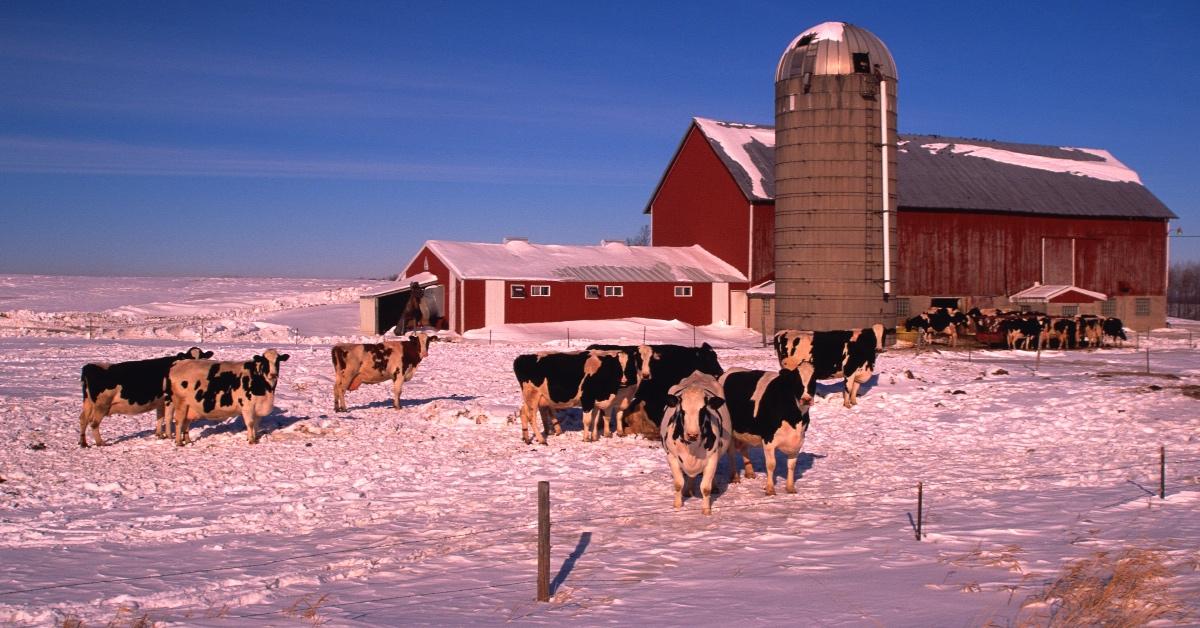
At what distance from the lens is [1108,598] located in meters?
7.07

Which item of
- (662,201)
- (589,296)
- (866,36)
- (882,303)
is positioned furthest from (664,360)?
(662,201)

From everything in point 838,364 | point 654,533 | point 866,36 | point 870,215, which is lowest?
point 654,533

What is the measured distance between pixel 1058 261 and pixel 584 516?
42735 mm

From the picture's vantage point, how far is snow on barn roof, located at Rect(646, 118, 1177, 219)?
44812 millimetres

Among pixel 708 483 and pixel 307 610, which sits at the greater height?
pixel 708 483

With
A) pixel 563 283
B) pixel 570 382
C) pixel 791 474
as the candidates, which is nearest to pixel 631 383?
pixel 570 382

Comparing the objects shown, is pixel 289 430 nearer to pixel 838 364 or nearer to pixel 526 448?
pixel 526 448

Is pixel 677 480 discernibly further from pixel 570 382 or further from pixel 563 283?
pixel 563 283

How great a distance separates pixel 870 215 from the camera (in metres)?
30.9

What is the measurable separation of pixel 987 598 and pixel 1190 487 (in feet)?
20.6

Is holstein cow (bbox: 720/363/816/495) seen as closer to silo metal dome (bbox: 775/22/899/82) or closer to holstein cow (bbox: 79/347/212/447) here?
holstein cow (bbox: 79/347/212/447)

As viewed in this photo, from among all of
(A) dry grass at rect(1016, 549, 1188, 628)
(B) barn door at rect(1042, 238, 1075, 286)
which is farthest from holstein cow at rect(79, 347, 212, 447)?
(B) barn door at rect(1042, 238, 1075, 286)

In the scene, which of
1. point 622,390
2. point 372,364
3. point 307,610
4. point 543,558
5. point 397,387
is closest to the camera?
point 307,610

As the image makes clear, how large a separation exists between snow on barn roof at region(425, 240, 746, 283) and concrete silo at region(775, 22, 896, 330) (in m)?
11.8
